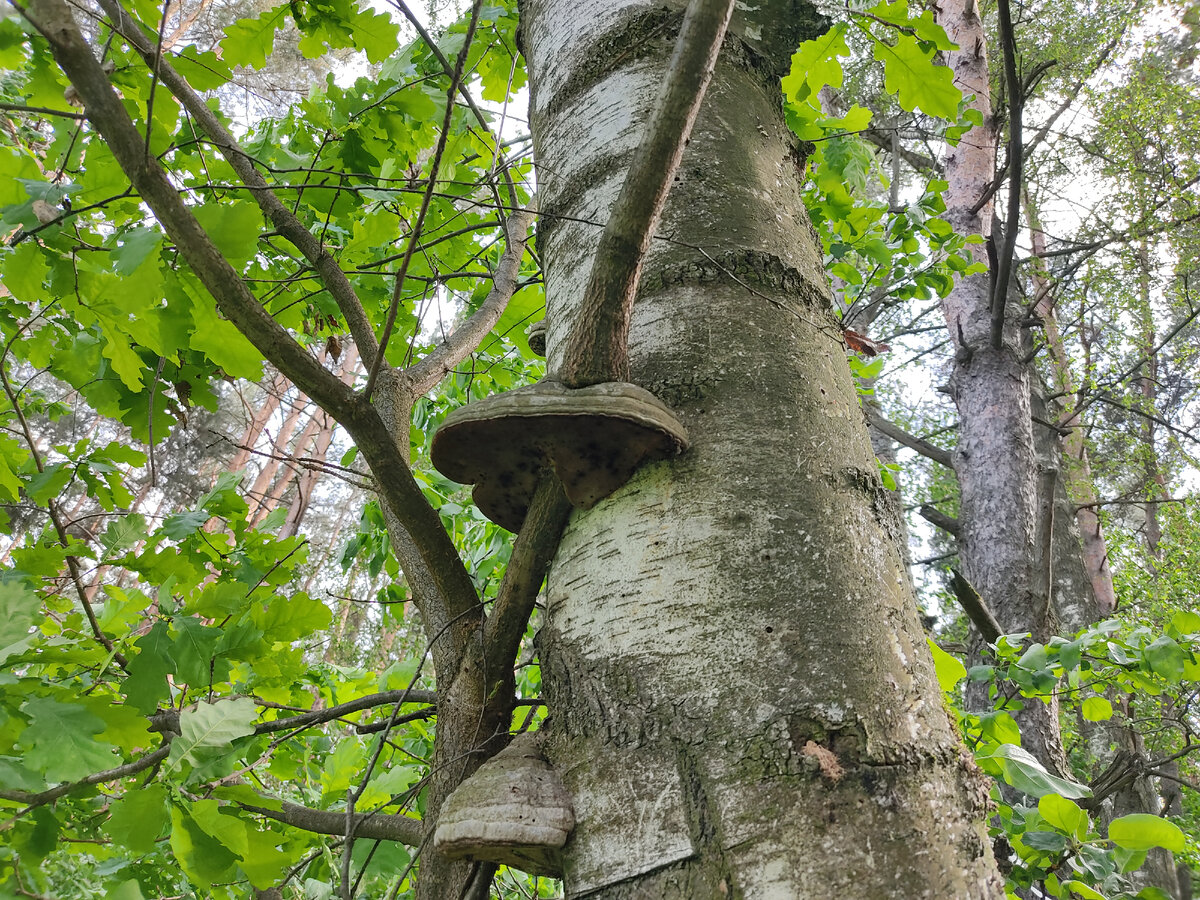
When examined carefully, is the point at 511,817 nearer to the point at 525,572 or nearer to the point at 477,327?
the point at 525,572

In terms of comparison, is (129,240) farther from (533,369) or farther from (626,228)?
(533,369)

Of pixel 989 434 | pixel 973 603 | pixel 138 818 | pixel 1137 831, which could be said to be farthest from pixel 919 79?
pixel 989 434

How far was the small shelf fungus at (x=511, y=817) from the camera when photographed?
0.77 m

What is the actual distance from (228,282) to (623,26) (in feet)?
2.93

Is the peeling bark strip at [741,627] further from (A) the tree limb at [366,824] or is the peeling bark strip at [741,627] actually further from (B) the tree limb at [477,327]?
(B) the tree limb at [477,327]

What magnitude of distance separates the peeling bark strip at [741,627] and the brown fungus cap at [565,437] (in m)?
0.04

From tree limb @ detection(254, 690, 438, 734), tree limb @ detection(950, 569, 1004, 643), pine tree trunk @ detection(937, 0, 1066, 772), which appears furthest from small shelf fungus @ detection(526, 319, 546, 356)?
pine tree trunk @ detection(937, 0, 1066, 772)

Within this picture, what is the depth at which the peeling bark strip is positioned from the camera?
0.68 metres

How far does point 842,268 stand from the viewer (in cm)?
289

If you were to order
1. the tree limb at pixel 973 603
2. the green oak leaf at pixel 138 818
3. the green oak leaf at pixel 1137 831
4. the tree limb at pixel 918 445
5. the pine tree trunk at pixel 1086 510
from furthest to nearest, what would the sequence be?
the pine tree trunk at pixel 1086 510
the tree limb at pixel 918 445
the tree limb at pixel 973 603
the green oak leaf at pixel 1137 831
the green oak leaf at pixel 138 818

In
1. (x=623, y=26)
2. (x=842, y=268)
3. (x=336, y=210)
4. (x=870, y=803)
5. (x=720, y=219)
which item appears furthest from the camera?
(x=842, y=268)

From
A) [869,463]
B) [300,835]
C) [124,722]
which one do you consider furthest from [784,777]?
[300,835]

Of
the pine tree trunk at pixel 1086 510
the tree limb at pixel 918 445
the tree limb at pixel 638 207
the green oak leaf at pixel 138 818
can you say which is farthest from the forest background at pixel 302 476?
the pine tree trunk at pixel 1086 510

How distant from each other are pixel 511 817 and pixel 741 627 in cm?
32
